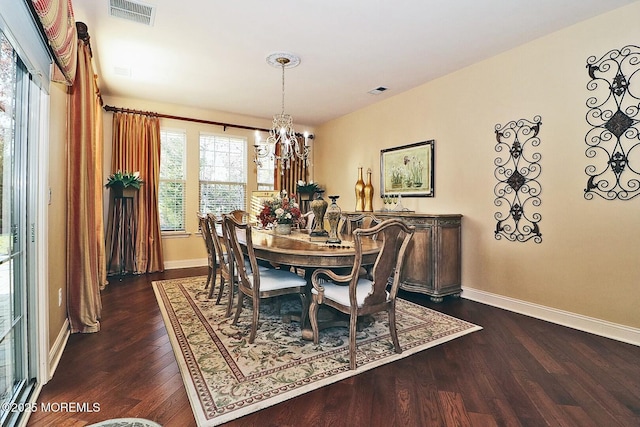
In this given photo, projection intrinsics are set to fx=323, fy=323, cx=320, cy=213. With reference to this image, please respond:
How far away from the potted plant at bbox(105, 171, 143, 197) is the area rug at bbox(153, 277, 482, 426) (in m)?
2.14

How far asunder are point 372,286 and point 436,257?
1.82 metres

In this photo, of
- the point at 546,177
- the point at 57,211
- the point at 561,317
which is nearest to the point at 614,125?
the point at 546,177

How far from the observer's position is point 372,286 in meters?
2.32

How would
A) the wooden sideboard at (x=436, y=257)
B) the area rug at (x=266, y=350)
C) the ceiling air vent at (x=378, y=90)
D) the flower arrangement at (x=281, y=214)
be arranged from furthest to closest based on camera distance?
the ceiling air vent at (x=378, y=90) < the wooden sideboard at (x=436, y=257) < the flower arrangement at (x=281, y=214) < the area rug at (x=266, y=350)

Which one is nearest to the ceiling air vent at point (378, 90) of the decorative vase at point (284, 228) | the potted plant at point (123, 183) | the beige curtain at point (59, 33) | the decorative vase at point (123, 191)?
the decorative vase at point (284, 228)

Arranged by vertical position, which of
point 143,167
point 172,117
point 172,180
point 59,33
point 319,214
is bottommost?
point 319,214

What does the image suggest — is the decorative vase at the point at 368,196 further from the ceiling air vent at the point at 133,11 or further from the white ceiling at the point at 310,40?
the ceiling air vent at the point at 133,11

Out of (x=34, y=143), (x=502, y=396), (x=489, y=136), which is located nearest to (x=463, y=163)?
(x=489, y=136)

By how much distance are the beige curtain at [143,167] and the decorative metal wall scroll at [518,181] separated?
16.4 feet

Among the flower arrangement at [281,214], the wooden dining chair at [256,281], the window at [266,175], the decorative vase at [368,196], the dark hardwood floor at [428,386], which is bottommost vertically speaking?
the dark hardwood floor at [428,386]

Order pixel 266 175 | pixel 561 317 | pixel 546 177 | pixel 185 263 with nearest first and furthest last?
pixel 561 317 < pixel 546 177 < pixel 185 263 < pixel 266 175

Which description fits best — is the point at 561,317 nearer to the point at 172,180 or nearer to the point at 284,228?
the point at 284,228

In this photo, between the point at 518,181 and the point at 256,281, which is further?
the point at 518,181

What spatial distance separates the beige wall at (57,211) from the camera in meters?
2.26
